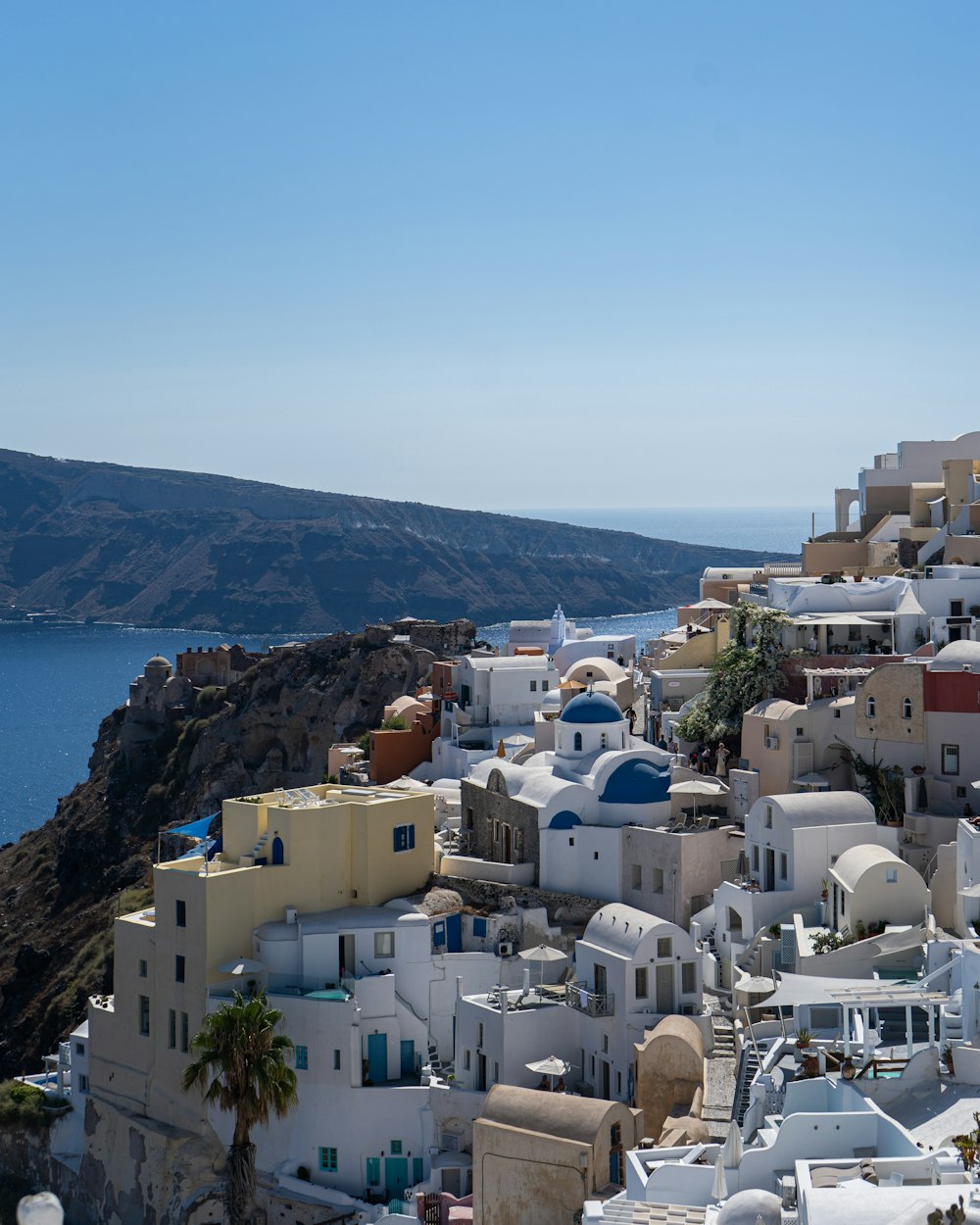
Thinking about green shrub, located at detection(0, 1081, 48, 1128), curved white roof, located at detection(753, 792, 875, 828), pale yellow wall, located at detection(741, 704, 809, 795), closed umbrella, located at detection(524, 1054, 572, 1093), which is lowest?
green shrub, located at detection(0, 1081, 48, 1128)

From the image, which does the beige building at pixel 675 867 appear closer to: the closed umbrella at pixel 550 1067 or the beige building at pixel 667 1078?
the closed umbrella at pixel 550 1067

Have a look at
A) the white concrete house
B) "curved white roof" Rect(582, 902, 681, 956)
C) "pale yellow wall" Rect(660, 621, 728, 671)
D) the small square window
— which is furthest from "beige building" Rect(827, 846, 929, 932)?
"pale yellow wall" Rect(660, 621, 728, 671)

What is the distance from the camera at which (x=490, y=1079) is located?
3300cm

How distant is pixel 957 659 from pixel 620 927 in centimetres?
1005

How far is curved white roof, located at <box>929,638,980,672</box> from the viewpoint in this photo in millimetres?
37312

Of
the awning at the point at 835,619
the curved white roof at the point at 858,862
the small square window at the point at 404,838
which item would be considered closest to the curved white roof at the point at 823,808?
the curved white roof at the point at 858,862

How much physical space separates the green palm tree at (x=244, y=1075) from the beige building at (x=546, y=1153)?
411 centimetres

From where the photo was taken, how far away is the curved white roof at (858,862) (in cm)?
3312

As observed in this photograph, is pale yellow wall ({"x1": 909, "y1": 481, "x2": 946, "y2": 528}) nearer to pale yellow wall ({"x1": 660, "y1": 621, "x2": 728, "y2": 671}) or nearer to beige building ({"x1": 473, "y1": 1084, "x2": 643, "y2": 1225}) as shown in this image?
pale yellow wall ({"x1": 660, "y1": 621, "x2": 728, "y2": 671})

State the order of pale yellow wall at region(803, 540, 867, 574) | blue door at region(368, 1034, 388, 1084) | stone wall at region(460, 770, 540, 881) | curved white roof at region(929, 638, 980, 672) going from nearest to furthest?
blue door at region(368, 1034, 388, 1084)
curved white roof at region(929, 638, 980, 672)
stone wall at region(460, 770, 540, 881)
pale yellow wall at region(803, 540, 867, 574)

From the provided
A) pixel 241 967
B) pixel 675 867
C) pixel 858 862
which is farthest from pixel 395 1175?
pixel 858 862

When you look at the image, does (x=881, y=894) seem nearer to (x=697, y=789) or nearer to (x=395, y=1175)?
(x=697, y=789)

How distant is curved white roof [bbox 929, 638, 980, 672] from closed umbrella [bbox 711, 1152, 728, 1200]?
15988 mm

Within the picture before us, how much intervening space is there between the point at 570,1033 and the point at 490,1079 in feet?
5.71
